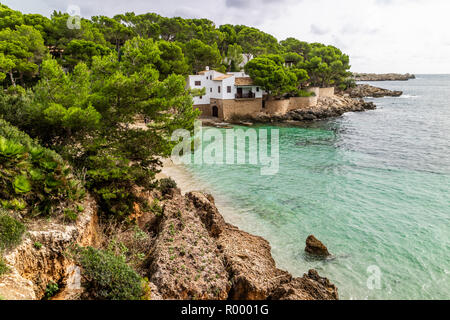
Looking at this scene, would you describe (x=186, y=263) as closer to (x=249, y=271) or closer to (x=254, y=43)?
(x=249, y=271)

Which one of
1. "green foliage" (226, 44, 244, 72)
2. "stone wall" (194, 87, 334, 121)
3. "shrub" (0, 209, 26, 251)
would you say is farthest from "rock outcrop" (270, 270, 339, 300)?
"green foliage" (226, 44, 244, 72)

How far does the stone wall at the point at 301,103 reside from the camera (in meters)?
52.7

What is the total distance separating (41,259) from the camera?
7.39 metres

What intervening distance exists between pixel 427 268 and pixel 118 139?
47.6ft

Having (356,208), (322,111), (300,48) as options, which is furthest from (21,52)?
(300,48)

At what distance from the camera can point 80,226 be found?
347 inches

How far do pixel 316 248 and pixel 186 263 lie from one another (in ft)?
21.4

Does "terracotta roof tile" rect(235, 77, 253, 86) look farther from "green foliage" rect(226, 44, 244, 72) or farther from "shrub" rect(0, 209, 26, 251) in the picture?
"shrub" rect(0, 209, 26, 251)

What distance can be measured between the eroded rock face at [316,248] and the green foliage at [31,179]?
9589 millimetres

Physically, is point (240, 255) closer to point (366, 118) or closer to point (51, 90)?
point (51, 90)

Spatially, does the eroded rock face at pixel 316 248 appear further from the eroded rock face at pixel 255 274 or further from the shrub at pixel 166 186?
the shrub at pixel 166 186

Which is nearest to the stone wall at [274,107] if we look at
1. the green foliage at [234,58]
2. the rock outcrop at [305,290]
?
the green foliage at [234,58]

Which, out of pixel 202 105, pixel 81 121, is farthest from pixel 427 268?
pixel 202 105

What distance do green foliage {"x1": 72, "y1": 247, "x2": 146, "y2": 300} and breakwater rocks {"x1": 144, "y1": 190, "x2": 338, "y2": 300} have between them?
3.35ft
